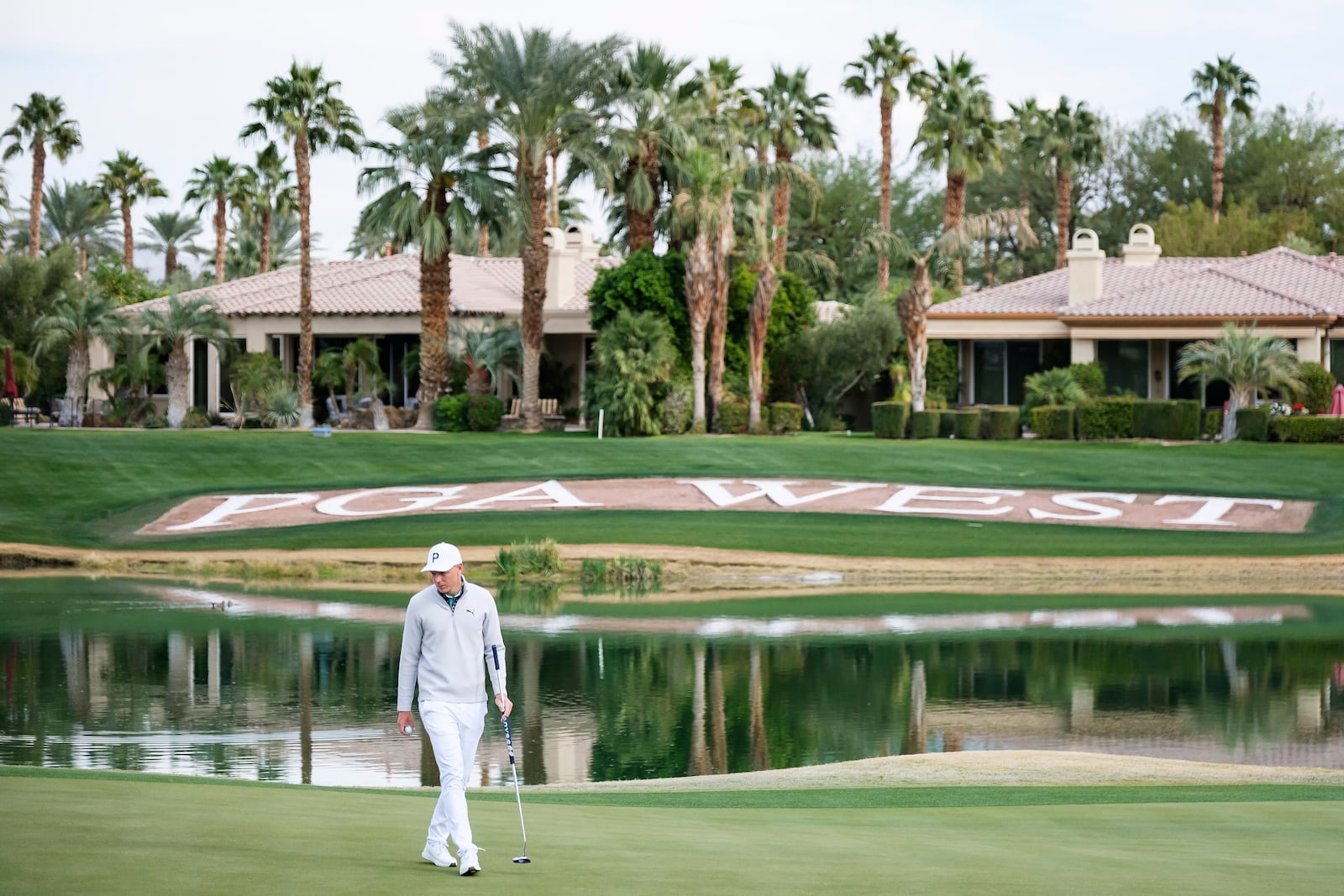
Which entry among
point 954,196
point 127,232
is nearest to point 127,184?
point 127,232

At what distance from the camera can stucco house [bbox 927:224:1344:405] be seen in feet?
153

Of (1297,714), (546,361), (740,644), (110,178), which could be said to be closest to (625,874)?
(1297,714)

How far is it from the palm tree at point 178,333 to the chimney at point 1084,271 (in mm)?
26060

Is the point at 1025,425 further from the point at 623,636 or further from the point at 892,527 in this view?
the point at 623,636

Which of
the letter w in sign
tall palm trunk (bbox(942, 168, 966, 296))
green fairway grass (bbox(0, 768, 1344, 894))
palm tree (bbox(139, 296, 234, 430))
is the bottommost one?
green fairway grass (bbox(0, 768, 1344, 894))

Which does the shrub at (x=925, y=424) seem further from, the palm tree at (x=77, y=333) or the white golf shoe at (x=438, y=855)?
the white golf shoe at (x=438, y=855)

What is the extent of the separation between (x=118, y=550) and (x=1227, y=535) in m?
21.1

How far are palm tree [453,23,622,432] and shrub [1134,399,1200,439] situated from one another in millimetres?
16142

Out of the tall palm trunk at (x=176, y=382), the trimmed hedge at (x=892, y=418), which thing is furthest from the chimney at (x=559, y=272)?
the trimmed hedge at (x=892, y=418)

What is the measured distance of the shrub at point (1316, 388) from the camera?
42844 mm

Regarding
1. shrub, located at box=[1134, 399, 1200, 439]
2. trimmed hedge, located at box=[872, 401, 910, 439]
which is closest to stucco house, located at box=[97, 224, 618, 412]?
trimmed hedge, located at box=[872, 401, 910, 439]

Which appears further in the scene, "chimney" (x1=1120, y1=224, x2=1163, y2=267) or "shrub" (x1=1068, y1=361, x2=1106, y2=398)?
"chimney" (x1=1120, y1=224, x2=1163, y2=267)

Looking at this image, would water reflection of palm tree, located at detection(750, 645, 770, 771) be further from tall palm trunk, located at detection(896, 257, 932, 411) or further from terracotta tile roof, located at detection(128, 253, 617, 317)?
terracotta tile roof, located at detection(128, 253, 617, 317)

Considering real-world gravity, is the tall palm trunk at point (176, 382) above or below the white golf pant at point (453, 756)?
above
